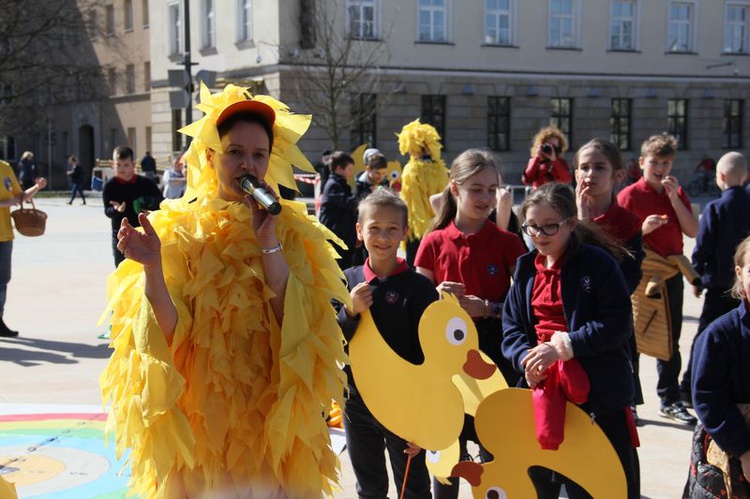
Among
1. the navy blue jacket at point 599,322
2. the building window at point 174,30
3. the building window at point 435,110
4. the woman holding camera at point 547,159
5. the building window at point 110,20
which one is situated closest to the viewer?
the navy blue jacket at point 599,322

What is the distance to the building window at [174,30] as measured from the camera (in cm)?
3916

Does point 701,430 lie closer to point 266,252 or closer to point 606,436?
point 606,436

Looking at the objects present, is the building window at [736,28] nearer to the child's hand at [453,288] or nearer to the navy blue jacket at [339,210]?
the navy blue jacket at [339,210]

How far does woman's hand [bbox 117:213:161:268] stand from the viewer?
2719 mm

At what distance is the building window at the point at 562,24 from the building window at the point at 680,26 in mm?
4582

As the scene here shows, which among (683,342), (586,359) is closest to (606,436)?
(586,359)

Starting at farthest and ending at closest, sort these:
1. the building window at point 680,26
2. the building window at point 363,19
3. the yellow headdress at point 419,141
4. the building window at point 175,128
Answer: the building window at point 175,128 → the building window at point 680,26 → the building window at point 363,19 → the yellow headdress at point 419,141

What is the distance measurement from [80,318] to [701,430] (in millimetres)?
7956

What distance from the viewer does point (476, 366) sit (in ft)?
12.7

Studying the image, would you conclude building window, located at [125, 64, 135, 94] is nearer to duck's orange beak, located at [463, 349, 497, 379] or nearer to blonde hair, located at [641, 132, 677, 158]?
blonde hair, located at [641, 132, 677, 158]

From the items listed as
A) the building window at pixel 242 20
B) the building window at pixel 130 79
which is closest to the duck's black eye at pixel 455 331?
the building window at pixel 242 20

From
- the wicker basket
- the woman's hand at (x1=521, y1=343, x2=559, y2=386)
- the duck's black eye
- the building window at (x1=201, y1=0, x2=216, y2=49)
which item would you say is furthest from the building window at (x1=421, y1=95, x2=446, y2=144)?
the woman's hand at (x1=521, y1=343, x2=559, y2=386)

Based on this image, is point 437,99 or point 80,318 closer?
point 80,318

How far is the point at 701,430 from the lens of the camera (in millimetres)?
3451
